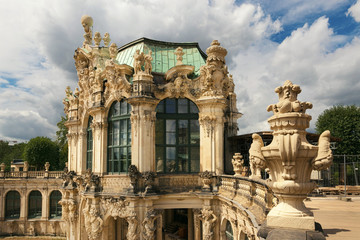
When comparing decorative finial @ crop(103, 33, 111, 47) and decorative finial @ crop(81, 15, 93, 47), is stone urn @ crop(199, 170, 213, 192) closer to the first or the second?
decorative finial @ crop(103, 33, 111, 47)

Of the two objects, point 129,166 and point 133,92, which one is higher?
point 133,92

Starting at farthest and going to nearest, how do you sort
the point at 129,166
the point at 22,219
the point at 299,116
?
the point at 22,219, the point at 129,166, the point at 299,116

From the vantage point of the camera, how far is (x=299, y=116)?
531cm

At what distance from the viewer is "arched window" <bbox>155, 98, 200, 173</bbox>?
19.7 metres

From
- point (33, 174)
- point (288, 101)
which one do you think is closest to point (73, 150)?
point (33, 174)

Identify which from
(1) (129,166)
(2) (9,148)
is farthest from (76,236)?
(2) (9,148)

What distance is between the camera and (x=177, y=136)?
19.8 m

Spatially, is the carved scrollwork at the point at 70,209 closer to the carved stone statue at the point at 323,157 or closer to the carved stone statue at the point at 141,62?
the carved stone statue at the point at 141,62

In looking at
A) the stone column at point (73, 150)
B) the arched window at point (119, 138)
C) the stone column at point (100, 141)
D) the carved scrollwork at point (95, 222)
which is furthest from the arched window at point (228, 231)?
the stone column at point (73, 150)

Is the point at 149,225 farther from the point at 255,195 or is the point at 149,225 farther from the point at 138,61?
the point at 138,61

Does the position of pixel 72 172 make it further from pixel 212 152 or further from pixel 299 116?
pixel 299 116

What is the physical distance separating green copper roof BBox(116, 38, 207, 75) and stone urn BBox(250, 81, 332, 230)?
52.8ft

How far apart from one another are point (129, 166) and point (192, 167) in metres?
4.08

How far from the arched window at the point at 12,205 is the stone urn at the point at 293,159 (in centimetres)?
4591
